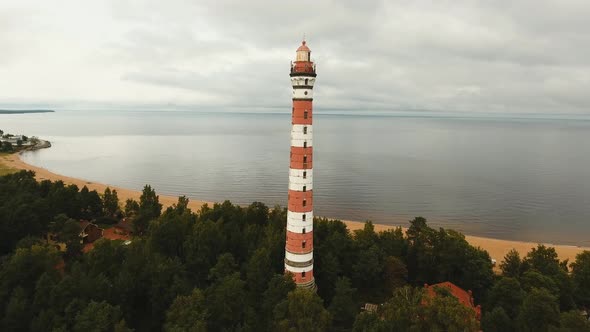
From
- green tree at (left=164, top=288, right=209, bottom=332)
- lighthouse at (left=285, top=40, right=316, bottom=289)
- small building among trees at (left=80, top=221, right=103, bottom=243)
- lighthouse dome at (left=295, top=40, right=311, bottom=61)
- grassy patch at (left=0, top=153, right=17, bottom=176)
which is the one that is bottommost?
small building among trees at (left=80, top=221, right=103, bottom=243)

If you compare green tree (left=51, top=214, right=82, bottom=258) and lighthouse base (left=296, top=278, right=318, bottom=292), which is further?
green tree (left=51, top=214, right=82, bottom=258)

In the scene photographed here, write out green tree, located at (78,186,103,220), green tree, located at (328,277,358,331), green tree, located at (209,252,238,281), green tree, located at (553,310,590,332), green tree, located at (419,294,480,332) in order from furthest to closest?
1. green tree, located at (78,186,103,220)
2. green tree, located at (209,252,238,281)
3. green tree, located at (328,277,358,331)
4. green tree, located at (553,310,590,332)
5. green tree, located at (419,294,480,332)

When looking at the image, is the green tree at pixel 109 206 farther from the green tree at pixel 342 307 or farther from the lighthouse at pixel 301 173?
the green tree at pixel 342 307

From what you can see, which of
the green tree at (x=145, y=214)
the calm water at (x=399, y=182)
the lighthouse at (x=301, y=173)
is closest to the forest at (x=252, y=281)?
the green tree at (x=145, y=214)

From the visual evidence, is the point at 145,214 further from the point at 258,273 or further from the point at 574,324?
the point at 574,324

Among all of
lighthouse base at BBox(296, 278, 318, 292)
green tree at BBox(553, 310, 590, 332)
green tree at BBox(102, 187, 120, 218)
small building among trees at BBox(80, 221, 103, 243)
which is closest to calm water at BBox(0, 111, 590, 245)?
green tree at BBox(102, 187, 120, 218)

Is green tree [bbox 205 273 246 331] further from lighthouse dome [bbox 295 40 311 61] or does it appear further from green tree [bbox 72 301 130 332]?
lighthouse dome [bbox 295 40 311 61]

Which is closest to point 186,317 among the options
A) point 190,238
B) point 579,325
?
point 190,238
